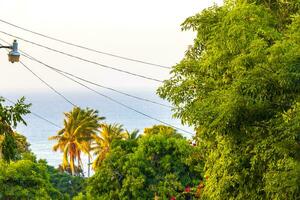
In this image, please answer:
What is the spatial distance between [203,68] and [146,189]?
27592 millimetres

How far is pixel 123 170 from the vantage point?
46188mm

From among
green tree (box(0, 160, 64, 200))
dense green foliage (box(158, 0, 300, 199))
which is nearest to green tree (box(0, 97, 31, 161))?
Result: dense green foliage (box(158, 0, 300, 199))

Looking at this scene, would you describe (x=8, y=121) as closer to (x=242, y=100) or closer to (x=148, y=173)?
(x=242, y=100)

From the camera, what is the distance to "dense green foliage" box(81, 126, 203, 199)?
45125mm

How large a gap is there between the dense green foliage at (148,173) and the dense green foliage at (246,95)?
24963mm

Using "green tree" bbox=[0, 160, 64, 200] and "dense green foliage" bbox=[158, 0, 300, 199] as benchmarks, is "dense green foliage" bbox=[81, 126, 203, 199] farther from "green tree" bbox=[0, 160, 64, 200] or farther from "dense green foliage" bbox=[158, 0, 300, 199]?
"dense green foliage" bbox=[158, 0, 300, 199]

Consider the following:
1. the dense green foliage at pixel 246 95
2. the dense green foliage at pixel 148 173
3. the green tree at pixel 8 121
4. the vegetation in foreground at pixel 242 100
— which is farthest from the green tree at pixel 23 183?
the green tree at pixel 8 121

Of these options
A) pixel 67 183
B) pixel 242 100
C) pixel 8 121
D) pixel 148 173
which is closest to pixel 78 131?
pixel 67 183

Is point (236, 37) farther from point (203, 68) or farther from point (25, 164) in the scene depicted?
point (25, 164)

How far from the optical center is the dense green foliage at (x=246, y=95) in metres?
16.7

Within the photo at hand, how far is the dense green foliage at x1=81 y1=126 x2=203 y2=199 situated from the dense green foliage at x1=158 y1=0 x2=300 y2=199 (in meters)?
25.0

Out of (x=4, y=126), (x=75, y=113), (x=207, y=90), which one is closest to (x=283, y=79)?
(x=207, y=90)

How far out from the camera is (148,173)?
46.2 m

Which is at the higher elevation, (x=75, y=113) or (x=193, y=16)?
(x=75, y=113)
